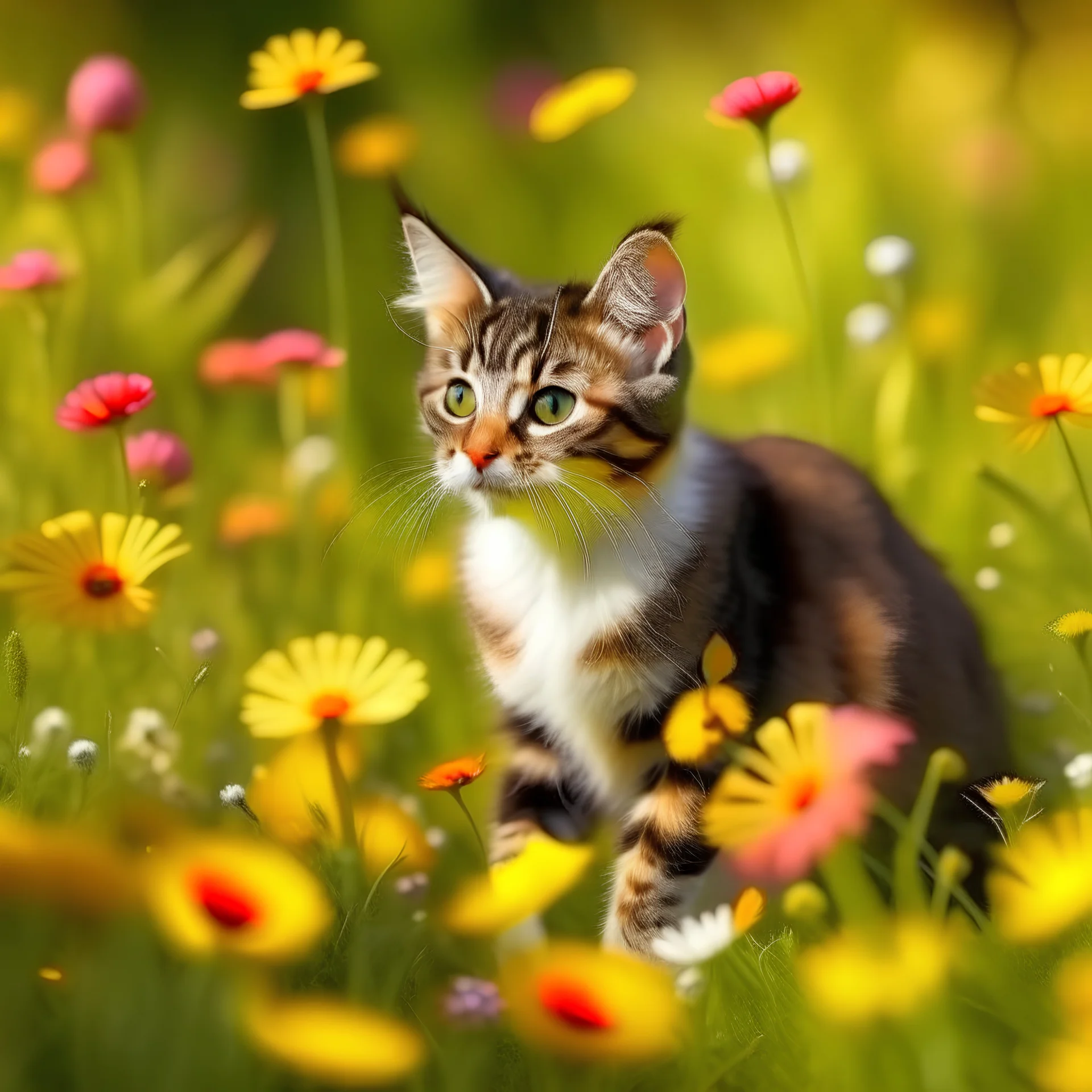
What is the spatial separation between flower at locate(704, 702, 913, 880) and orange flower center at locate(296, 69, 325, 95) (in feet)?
3.11

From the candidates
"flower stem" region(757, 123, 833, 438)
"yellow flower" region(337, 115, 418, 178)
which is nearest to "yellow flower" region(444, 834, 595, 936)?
"flower stem" region(757, 123, 833, 438)

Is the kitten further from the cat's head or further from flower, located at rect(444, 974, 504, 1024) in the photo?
flower, located at rect(444, 974, 504, 1024)

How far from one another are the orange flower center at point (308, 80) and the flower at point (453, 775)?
79 cm

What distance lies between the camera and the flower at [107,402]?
136 centimetres

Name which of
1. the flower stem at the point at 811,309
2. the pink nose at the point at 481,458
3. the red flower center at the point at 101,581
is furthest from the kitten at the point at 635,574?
the red flower center at the point at 101,581

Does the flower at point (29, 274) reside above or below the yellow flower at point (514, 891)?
above

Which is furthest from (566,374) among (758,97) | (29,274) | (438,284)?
(29,274)

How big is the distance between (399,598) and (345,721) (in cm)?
73

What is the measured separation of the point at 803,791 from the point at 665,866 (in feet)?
1.55

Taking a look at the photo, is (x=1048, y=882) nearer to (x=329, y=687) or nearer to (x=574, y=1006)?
(x=574, y=1006)

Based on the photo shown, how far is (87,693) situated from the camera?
154cm

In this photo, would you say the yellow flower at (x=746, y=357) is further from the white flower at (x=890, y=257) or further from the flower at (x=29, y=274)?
the flower at (x=29, y=274)

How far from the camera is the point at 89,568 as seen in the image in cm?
128

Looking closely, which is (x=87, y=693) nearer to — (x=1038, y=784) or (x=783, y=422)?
(x=1038, y=784)
